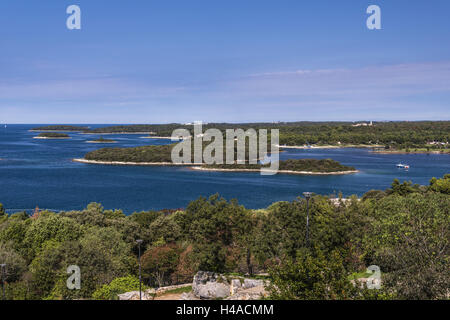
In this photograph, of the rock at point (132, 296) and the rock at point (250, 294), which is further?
the rock at point (132, 296)

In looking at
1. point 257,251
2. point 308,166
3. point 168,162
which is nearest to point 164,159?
point 168,162

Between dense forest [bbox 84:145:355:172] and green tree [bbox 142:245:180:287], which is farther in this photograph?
dense forest [bbox 84:145:355:172]

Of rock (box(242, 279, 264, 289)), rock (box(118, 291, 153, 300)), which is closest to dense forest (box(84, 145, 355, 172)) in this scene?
rock (box(242, 279, 264, 289))

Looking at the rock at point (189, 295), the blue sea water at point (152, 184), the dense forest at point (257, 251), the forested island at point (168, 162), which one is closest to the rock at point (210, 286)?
the rock at point (189, 295)

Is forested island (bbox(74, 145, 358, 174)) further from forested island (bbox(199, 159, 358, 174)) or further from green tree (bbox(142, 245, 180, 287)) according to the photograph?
green tree (bbox(142, 245, 180, 287))

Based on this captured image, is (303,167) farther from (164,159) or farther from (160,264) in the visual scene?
(160,264)

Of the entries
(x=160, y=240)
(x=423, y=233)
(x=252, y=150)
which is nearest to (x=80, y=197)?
(x=160, y=240)

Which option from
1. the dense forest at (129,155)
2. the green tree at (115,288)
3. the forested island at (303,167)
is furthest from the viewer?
the dense forest at (129,155)

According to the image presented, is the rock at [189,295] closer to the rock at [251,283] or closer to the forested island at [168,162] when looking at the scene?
the rock at [251,283]
